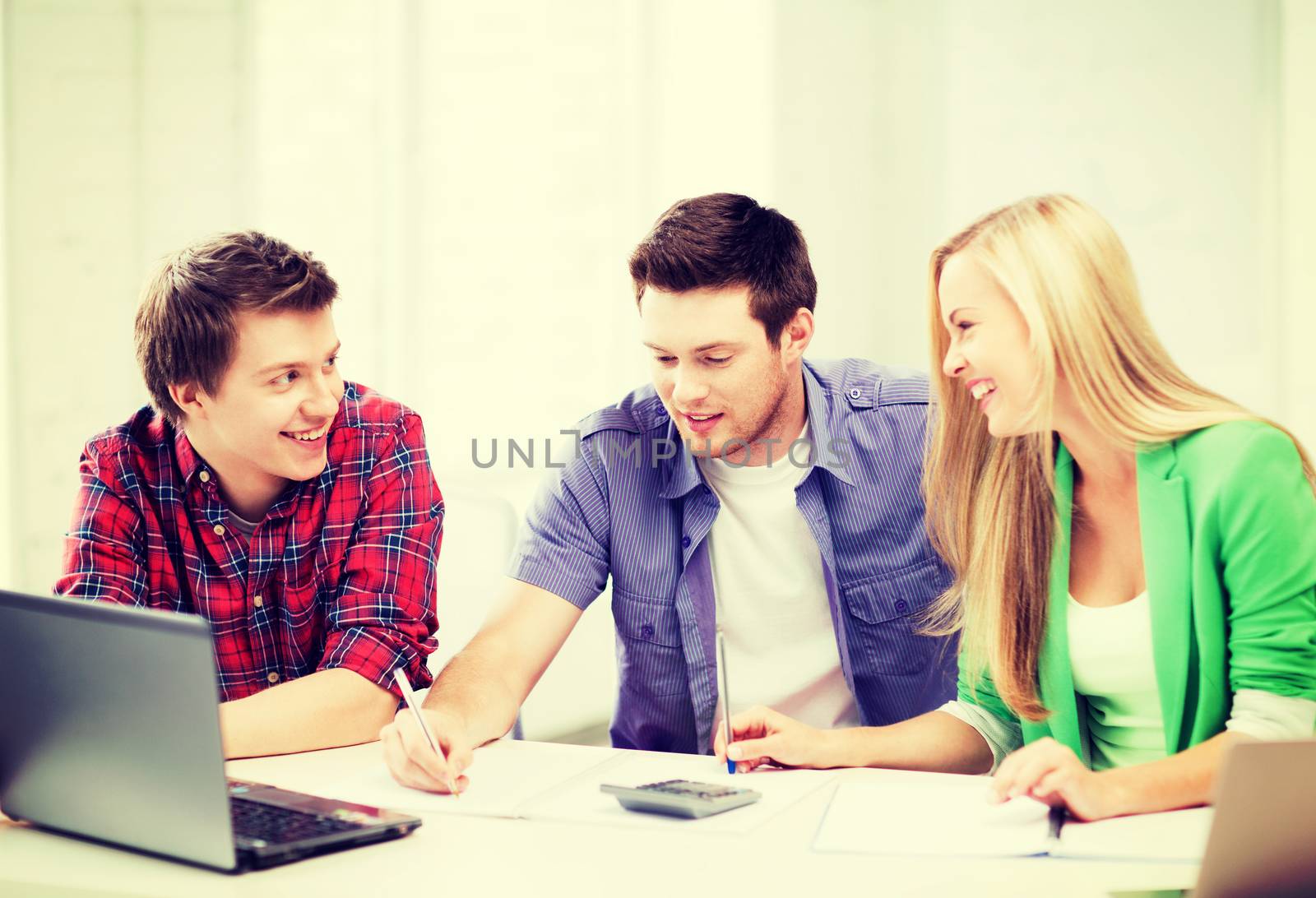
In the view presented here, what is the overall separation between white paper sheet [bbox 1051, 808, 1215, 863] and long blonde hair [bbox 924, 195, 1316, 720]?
1.04 ft

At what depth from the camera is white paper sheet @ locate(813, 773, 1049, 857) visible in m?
1.11

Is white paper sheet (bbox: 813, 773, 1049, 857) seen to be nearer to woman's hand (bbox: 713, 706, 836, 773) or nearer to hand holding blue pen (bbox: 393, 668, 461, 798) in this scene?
woman's hand (bbox: 713, 706, 836, 773)

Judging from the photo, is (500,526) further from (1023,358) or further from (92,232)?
(92,232)

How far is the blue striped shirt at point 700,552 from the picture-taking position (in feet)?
6.19

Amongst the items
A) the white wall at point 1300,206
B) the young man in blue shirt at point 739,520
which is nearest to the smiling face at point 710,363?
the young man in blue shirt at point 739,520

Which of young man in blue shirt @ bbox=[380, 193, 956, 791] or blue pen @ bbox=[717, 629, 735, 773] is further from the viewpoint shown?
young man in blue shirt @ bbox=[380, 193, 956, 791]

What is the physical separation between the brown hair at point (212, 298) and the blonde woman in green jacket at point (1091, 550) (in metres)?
0.86

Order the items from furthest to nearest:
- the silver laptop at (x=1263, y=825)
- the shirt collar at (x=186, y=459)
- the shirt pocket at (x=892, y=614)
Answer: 1. the shirt pocket at (x=892, y=614)
2. the shirt collar at (x=186, y=459)
3. the silver laptop at (x=1263, y=825)

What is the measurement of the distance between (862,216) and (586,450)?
Result: 220cm

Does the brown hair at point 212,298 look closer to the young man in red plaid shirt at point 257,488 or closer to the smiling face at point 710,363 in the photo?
the young man in red plaid shirt at point 257,488

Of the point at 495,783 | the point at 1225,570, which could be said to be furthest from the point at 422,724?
the point at 1225,570

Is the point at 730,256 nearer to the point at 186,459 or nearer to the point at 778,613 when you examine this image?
the point at 778,613

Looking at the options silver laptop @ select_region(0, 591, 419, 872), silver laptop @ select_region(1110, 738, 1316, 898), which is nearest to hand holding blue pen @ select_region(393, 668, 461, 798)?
Result: silver laptop @ select_region(0, 591, 419, 872)

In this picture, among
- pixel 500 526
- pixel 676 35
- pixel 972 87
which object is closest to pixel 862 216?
pixel 972 87
